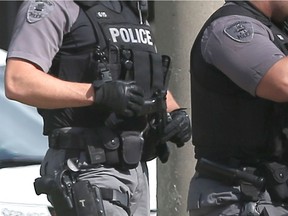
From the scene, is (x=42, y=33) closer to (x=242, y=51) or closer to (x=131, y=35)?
(x=131, y=35)

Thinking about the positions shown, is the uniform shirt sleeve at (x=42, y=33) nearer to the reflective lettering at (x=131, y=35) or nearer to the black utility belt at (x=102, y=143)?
the reflective lettering at (x=131, y=35)

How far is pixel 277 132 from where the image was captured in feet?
11.3

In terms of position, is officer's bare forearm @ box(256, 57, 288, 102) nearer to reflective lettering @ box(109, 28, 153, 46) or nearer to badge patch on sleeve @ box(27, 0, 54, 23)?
reflective lettering @ box(109, 28, 153, 46)

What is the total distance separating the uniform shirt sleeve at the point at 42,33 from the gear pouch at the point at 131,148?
0.42 m

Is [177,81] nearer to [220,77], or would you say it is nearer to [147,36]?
[147,36]

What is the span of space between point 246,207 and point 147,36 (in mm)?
899

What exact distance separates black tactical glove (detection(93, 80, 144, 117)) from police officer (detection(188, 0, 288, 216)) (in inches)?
8.8

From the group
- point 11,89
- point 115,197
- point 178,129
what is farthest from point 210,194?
point 11,89

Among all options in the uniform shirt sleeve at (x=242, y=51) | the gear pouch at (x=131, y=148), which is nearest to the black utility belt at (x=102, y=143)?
the gear pouch at (x=131, y=148)

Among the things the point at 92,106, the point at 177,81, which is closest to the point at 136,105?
the point at 92,106

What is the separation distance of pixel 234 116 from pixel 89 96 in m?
0.54

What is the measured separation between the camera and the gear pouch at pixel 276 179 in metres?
3.47

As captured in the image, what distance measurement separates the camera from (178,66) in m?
5.12

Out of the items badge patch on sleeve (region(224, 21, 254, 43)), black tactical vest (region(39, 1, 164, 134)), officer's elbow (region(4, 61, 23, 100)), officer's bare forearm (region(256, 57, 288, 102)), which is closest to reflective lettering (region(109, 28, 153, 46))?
black tactical vest (region(39, 1, 164, 134))
